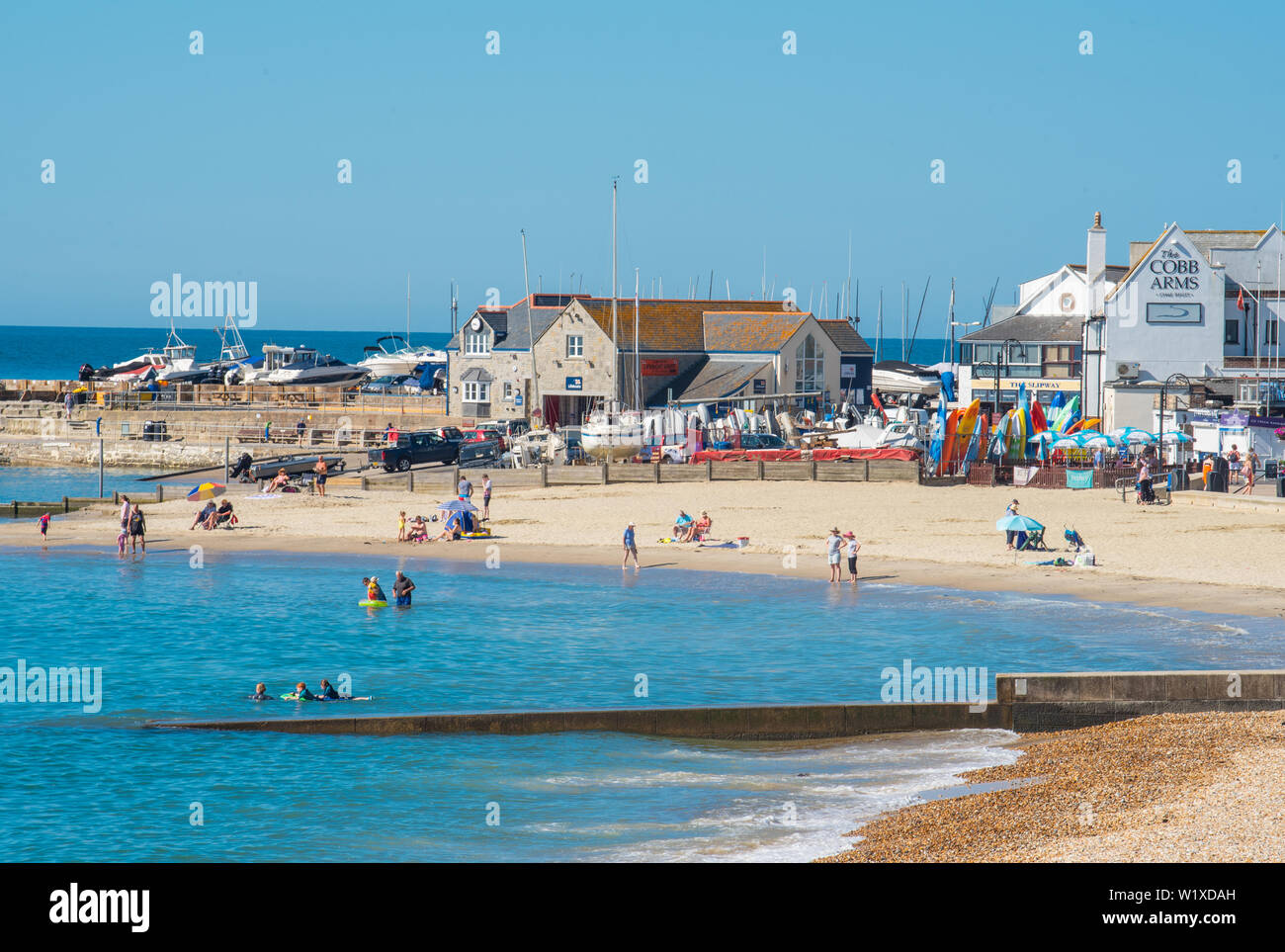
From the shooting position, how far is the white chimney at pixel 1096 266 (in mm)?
67812

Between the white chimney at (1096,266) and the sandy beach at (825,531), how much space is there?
2407cm

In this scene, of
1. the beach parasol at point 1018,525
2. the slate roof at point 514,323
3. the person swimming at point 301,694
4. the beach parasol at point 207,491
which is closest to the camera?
the person swimming at point 301,694

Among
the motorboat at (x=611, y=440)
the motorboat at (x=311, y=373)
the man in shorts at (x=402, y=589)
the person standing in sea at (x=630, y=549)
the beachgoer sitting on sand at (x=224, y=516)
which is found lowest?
the man in shorts at (x=402, y=589)

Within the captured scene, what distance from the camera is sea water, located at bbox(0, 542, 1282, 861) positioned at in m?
18.5

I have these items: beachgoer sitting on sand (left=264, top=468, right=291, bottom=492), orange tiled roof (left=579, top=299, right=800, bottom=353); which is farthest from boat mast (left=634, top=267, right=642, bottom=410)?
beachgoer sitting on sand (left=264, top=468, right=291, bottom=492)

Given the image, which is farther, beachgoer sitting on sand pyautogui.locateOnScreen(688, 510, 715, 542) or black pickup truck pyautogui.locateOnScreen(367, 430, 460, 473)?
black pickup truck pyautogui.locateOnScreen(367, 430, 460, 473)

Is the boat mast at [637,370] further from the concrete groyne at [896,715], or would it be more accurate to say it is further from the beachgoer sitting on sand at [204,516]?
the concrete groyne at [896,715]

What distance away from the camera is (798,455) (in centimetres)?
5259

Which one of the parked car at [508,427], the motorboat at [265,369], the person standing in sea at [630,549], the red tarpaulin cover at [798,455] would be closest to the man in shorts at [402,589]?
the person standing in sea at [630,549]

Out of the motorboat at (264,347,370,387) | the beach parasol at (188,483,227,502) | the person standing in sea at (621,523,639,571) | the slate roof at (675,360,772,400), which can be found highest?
the motorboat at (264,347,370,387)

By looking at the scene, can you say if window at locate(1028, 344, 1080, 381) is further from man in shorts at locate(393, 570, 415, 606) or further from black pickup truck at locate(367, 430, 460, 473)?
man in shorts at locate(393, 570, 415, 606)

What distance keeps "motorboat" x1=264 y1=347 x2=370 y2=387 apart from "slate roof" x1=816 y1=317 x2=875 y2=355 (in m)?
35.1

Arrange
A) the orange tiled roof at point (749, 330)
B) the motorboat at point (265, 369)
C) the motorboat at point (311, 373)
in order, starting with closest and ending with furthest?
1. the orange tiled roof at point (749, 330)
2. the motorboat at point (311, 373)
3. the motorboat at point (265, 369)
